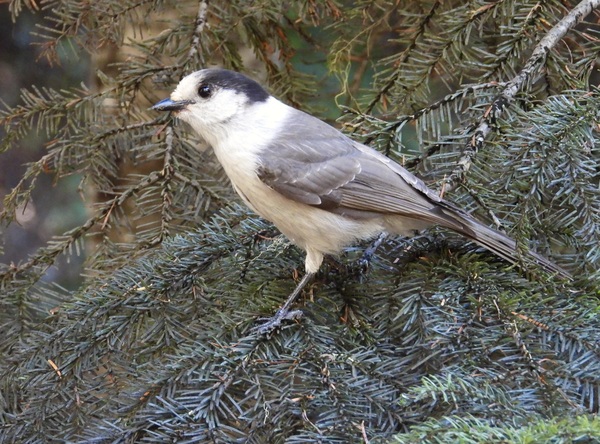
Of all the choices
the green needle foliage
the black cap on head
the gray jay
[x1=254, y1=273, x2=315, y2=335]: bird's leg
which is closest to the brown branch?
the green needle foliage

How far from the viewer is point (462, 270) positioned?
6.15 feet

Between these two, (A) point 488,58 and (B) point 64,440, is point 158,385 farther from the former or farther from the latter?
(A) point 488,58

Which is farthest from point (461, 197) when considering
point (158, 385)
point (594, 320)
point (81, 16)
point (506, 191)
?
point (81, 16)

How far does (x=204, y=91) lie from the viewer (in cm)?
238

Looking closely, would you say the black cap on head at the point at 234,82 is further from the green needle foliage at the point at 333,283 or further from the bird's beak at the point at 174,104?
the green needle foliage at the point at 333,283

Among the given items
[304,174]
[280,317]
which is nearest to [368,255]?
A: [304,174]

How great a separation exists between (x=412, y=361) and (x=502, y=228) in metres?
0.57

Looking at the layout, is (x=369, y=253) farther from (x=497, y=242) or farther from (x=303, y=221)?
(x=497, y=242)

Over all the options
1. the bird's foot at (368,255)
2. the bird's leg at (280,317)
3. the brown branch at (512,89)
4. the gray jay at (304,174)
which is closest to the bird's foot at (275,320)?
the bird's leg at (280,317)

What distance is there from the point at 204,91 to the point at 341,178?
0.53m

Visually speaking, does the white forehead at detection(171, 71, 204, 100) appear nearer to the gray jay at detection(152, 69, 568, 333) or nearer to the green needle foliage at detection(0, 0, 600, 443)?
the gray jay at detection(152, 69, 568, 333)

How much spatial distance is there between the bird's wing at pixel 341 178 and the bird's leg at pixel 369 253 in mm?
105

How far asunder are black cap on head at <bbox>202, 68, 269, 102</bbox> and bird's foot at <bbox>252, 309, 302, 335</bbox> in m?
0.84

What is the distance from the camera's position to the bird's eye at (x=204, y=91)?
2373mm
